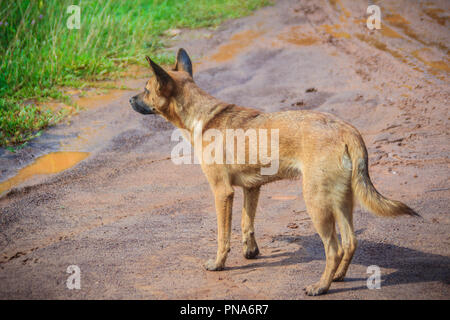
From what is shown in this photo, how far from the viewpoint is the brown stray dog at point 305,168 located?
394 centimetres

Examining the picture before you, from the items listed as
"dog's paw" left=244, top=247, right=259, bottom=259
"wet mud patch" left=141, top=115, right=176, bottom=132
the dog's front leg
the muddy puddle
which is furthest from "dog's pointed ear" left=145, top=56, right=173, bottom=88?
"wet mud patch" left=141, top=115, right=176, bottom=132

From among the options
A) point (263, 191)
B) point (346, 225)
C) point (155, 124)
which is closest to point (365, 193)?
point (346, 225)

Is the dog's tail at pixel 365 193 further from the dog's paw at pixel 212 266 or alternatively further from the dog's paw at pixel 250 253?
the dog's paw at pixel 212 266

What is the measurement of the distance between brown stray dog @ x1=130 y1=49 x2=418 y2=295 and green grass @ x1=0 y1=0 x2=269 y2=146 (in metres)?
3.88

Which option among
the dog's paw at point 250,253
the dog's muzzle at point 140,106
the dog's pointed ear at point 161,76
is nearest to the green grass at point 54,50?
the dog's muzzle at point 140,106

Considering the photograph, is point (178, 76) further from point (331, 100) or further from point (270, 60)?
point (270, 60)

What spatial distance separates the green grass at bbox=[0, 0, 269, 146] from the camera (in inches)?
328

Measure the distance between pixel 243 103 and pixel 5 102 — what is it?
414 cm

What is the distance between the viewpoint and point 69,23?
→ 10.5m

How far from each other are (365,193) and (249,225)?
51.7 inches

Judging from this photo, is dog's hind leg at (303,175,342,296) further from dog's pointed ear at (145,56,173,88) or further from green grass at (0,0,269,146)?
green grass at (0,0,269,146)

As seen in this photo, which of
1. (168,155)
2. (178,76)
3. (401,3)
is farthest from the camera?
(401,3)

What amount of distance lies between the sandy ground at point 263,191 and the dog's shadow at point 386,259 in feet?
0.06
